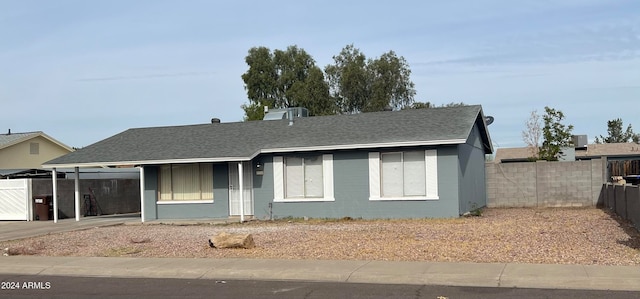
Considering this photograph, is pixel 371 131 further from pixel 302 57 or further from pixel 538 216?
pixel 302 57

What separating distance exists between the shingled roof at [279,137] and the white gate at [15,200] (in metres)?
3.10

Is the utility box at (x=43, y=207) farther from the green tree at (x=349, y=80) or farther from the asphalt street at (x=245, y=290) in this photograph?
the green tree at (x=349, y=80)

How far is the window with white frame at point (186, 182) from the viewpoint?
26.0 m

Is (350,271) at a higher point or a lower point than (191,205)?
lower

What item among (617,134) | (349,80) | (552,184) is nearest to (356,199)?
(552,184)

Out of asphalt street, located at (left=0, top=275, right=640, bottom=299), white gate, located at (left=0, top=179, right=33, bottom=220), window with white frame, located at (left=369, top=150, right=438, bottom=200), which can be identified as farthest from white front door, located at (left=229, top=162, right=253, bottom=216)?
asphalt street, located at (left=0, top=275, right=640, bottom=299)

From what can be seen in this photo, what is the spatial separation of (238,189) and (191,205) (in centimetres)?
204

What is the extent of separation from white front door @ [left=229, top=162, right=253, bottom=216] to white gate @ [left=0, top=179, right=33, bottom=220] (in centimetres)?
985

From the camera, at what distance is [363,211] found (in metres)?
23.4

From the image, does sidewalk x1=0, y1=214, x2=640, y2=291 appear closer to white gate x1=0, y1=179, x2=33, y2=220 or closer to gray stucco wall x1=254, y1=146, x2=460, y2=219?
gray stucco wall x1=254, y1=146, x2=460, y2=219

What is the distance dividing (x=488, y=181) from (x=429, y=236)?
495 inches

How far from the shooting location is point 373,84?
5222 cm

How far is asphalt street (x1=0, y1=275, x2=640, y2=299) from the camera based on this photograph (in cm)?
Result: 1016

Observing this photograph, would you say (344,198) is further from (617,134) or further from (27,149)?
(617,134)
